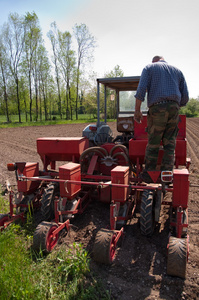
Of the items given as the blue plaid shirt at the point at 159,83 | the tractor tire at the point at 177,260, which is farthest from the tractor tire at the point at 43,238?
the blue plaid shirt at the point at 159,83

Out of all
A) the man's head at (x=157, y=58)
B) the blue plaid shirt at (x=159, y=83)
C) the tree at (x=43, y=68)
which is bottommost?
the blue plaid shirt at (x=159, y=83)

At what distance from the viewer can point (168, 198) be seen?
233 inches

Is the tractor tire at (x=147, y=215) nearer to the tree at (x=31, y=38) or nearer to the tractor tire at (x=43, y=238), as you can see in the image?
the tractor tire at (x=43, y=238)

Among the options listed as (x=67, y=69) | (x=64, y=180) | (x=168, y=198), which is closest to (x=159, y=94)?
(x=64, y=180)

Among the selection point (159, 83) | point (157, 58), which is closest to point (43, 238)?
point (159, 83)

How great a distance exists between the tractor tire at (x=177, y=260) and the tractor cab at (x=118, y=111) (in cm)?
350

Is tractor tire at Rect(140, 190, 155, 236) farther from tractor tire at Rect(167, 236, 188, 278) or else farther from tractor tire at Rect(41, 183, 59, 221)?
tractor tire at Rect(41, 183, 59, 221)

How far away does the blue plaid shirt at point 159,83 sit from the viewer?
3.58 m

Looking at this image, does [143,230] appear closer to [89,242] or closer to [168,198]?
[89,242]

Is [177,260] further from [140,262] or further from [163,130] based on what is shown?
[163,130]

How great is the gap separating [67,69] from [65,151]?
122 feet

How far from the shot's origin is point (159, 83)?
360cm

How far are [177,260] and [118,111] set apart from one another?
5239mm

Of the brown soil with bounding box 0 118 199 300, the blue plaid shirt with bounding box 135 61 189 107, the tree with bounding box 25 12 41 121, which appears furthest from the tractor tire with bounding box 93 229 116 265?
the tree with bounding box 25 12 41 121
